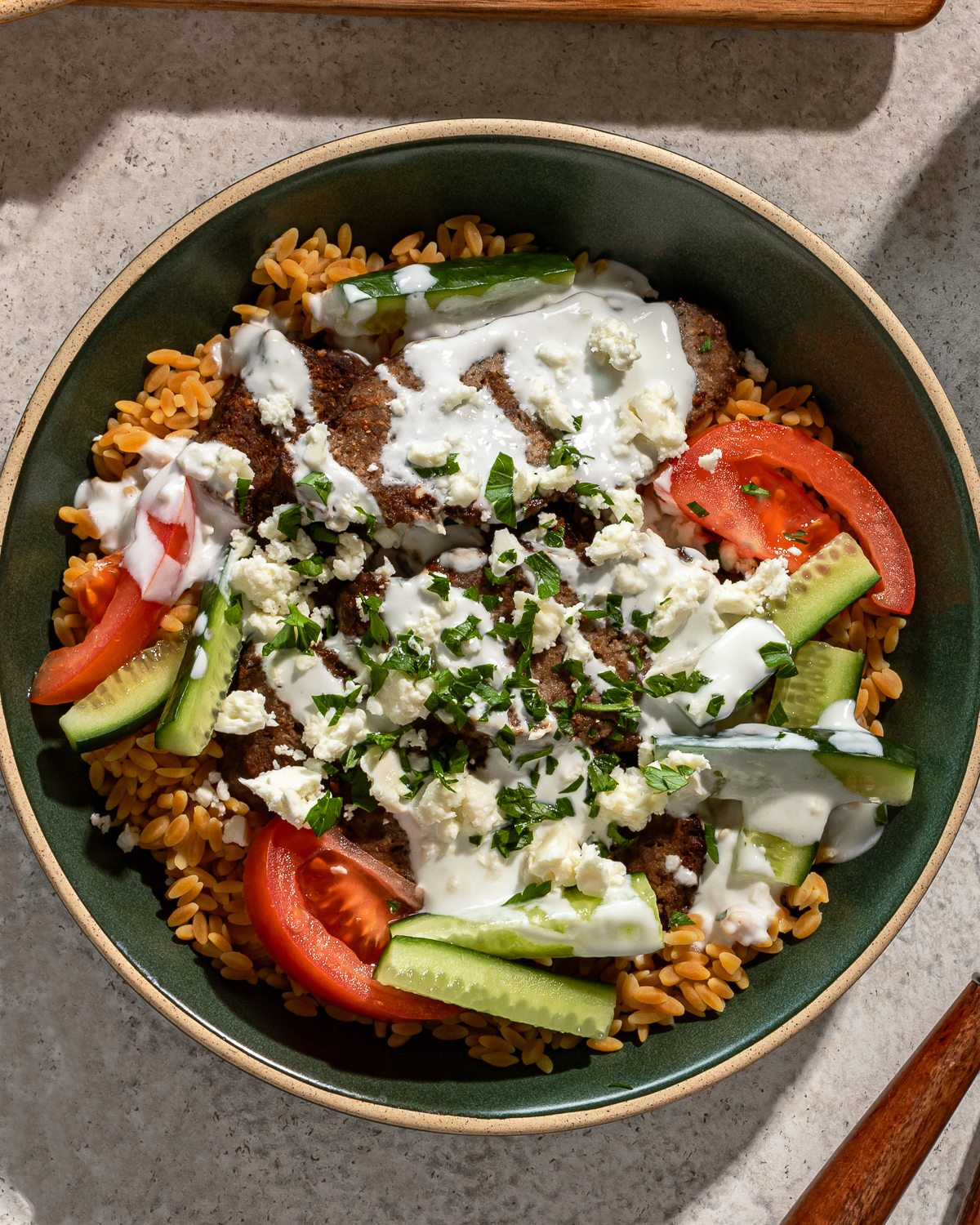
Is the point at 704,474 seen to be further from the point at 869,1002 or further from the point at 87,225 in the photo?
the point at 87,225

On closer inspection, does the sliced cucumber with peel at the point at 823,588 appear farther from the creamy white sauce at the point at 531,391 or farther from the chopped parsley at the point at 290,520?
the chopped parsley at the point at 290,520

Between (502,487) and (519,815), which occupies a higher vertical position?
(502,487)

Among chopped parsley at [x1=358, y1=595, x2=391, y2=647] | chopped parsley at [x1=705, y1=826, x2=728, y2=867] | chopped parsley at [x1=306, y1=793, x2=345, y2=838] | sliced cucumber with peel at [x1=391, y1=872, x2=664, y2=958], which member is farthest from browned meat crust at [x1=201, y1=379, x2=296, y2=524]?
chopped parsley at [x1=705, y1=826, x2=728, y2=867]

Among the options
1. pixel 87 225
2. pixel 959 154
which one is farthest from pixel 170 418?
pixel 959 154

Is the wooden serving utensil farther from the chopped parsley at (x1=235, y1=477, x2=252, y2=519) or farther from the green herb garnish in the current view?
the green herb garnish

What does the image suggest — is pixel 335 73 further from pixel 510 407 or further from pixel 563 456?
pixel 563 456

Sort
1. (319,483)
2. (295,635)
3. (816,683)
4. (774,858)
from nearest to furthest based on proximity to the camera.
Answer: (319,483) < (295,635) < (774,858) < (816,683)

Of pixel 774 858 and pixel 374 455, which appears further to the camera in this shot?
pixel 774 858

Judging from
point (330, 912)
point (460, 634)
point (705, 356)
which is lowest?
point (330, 912)

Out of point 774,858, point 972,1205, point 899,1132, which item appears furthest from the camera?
point 972,1205

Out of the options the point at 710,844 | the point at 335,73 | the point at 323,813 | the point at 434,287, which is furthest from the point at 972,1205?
the point at 335,73
